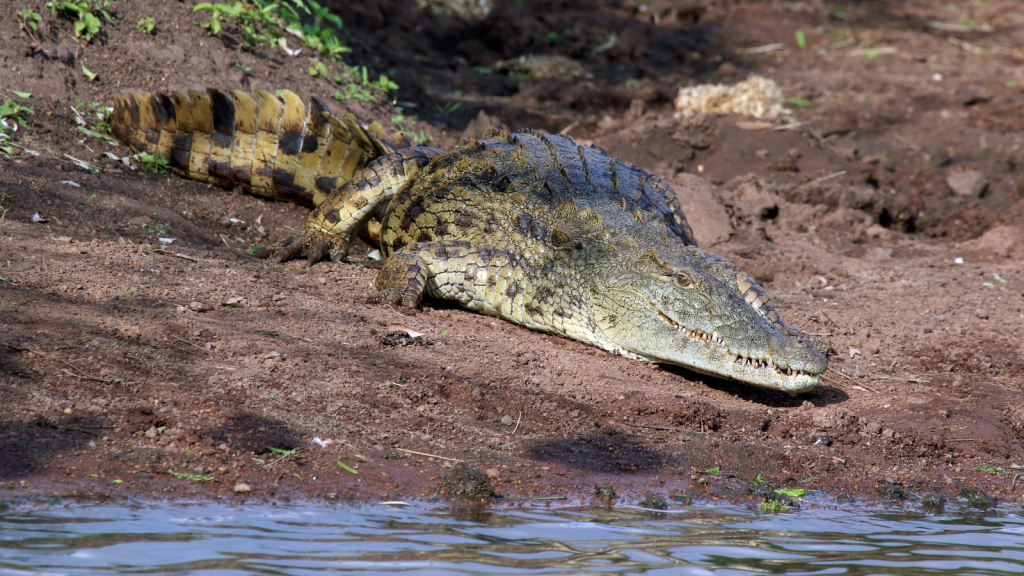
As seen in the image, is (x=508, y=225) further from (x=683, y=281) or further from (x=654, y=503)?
(x=654, y=503)

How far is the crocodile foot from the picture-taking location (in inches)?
215

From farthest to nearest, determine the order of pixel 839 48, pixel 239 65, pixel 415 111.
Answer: pixel 839 48, pixel 415 111, pixel 239 65

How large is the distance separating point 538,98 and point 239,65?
3.74 meters

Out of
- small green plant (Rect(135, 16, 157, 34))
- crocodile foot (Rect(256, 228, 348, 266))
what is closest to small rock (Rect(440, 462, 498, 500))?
crocodile foot (Rect(256, 228, 348, 266))

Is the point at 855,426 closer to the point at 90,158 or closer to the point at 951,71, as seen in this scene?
the point at 90,158

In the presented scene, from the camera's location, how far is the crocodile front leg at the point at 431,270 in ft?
16.0

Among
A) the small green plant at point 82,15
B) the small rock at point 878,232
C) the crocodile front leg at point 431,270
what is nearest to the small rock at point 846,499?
the crocodile front leg at point 431,270

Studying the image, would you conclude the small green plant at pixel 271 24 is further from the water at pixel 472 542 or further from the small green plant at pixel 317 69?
the water at pixel 472 542

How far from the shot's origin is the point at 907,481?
367 centimetres

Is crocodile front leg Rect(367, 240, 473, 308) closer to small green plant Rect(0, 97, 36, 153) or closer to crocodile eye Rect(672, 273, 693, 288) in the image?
crocodile eye Rect(672, 273, 693, 288)

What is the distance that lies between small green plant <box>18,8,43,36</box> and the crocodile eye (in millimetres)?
4937

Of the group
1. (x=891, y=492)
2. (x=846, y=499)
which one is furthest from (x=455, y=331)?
(x=891, y=492)

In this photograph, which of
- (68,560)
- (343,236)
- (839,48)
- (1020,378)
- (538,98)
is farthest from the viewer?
(839,48)

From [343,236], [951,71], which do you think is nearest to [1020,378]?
[343,236]
